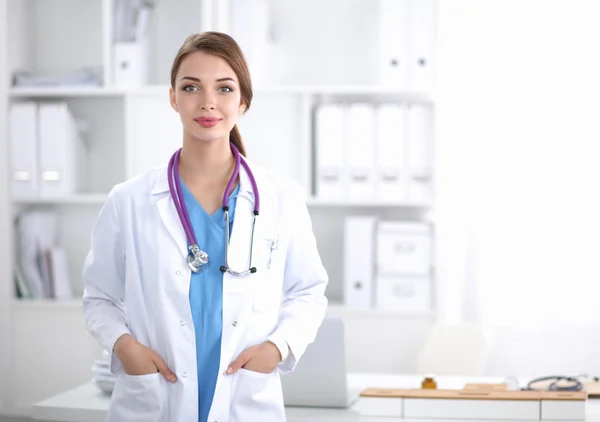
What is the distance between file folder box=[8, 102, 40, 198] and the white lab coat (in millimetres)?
2383

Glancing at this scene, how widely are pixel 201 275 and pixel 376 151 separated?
2184 mm

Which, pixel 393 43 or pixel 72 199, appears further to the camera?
pixel 72 199

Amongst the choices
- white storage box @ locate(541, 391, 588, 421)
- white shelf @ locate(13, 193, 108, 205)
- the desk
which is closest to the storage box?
the desk

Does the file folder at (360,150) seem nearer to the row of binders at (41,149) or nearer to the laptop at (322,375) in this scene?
the row of binders at (41,149)

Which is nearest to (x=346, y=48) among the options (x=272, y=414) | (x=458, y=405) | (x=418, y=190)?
(x=418, y=190)

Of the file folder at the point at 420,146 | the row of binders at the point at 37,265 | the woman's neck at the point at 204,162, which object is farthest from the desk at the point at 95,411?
the row of binders at the point at 37,265

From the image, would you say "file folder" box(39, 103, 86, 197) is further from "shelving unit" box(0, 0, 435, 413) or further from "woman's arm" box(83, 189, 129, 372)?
"woman's arm" box(83, 189, 129, 372)

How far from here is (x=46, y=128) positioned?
3820 millimetres

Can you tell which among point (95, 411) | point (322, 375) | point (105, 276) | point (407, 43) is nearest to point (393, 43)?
point (407, 43)

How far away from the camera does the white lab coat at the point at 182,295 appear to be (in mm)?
1524

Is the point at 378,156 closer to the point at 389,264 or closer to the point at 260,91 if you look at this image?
the point at 389,264

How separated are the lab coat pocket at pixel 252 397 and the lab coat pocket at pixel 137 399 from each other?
13cm

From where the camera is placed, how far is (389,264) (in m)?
3.69

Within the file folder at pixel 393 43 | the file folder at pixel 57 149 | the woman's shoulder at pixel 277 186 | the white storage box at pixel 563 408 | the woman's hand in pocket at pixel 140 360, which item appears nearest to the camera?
the woman's hand in pocket at pixel 140 360
